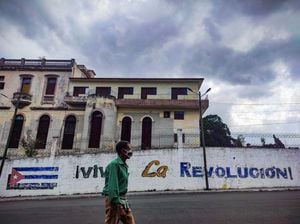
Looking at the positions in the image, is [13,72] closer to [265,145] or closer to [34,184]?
[34,184]

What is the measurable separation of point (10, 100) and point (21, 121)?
288 cm

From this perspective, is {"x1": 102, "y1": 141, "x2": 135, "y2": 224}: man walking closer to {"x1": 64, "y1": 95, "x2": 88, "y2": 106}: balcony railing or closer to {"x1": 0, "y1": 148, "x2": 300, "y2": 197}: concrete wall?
{"x1": 0, "y1": 148, "x2": 300, "y2": 197}: concrete wall

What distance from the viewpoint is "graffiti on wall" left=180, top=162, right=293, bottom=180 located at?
665 inches

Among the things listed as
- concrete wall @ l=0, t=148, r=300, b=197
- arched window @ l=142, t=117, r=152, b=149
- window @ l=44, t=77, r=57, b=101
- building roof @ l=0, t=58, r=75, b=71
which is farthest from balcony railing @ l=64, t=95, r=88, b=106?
concrete wall @ l=0, t=148, r=300, b=197

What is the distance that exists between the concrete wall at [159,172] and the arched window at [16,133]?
904cm

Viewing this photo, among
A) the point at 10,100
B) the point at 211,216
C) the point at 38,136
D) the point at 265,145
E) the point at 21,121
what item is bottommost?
the point at 211,216

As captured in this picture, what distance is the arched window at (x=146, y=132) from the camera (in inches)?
975

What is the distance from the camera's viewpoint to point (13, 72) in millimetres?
27094

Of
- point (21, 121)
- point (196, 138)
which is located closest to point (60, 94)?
point (21, 121)

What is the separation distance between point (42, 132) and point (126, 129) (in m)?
9.59

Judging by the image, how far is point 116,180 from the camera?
109 inches

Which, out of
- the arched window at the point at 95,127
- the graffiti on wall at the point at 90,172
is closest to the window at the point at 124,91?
the arched window at the point at 95,127

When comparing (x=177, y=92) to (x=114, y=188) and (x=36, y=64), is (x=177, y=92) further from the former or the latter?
(x=114, y=188)

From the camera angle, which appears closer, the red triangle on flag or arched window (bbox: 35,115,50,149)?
the red triangle on flag
